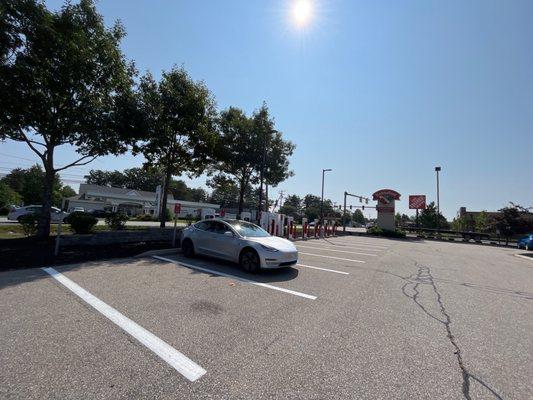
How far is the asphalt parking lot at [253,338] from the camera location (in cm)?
288

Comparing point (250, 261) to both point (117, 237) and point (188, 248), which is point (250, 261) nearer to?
point (188, 248)

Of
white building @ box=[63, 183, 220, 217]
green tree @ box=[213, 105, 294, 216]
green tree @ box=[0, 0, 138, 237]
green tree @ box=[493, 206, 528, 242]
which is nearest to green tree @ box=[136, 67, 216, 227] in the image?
green tree @ box=[0, 0, 138, 237]

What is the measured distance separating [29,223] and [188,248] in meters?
8.37

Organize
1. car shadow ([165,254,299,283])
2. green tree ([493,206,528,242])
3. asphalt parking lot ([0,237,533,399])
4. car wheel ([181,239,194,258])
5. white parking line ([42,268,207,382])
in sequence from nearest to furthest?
asphalt parking lot ([0,237,533,399]) < white parking line ([42,268,207,382]) < car shadow ([165,254,299,283]) < car wheel ([181,239,194,258]) < green tree ([493,206,528,242])

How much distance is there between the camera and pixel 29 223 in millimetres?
13203

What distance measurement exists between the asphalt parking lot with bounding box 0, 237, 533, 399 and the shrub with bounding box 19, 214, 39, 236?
300 inches

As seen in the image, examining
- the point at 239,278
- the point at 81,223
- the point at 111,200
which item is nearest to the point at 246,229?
the point at 239,278

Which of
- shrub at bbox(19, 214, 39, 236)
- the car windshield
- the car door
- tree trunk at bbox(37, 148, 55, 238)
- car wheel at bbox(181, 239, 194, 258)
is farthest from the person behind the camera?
shrub at bbox(19, 214, 39, 236)

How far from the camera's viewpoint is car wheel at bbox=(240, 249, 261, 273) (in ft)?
26.0

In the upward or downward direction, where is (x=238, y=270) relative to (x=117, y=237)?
downward

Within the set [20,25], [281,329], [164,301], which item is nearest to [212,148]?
[20,25]

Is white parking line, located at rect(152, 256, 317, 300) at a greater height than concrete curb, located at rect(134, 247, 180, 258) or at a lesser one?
lesser

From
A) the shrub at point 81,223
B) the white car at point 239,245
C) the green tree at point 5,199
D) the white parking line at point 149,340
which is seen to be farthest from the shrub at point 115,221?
the green tree at point 5,199

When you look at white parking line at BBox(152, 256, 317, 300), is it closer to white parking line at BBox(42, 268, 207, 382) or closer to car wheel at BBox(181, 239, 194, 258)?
car wheel at BBox(181, 239, 194, 258)
